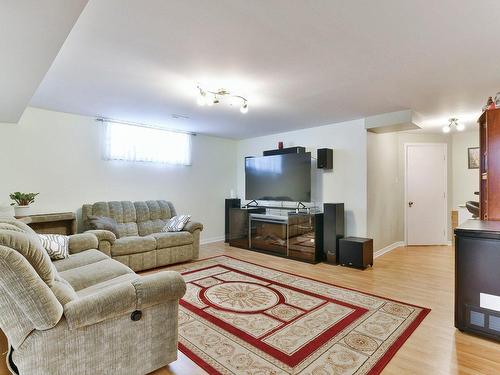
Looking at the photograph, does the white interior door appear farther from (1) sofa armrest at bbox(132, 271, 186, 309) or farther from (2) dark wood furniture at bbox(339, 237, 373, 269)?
(1) sofa armrest at bbox(132, 271, 186, 309)

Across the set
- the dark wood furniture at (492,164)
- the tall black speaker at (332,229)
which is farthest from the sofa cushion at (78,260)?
the dark wood furniture at (492,164)

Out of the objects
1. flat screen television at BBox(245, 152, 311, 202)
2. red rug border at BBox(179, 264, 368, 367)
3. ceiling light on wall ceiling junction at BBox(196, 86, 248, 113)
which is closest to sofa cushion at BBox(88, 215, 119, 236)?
red rug border at BBox(179, 264, 368, 367)

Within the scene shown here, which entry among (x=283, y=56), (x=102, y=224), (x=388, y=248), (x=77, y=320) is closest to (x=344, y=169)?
(x=388, y=248)

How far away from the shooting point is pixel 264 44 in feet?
7.05

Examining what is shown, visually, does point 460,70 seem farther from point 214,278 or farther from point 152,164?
point 152,164

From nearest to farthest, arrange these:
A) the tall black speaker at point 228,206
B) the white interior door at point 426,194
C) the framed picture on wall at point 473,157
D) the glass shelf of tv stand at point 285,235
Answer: the glass shelf of tv stand at point 285,235, the framed picture on wall at point 473,157, the white interior door at point 426,194, the tall black speaker at point 228,206

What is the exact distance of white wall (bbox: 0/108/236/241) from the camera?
150 inches

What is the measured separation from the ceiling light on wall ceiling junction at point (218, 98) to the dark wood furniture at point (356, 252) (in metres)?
2.52

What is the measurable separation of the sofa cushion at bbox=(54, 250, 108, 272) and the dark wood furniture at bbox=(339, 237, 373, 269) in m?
3.29

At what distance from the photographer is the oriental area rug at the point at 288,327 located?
1889 mm

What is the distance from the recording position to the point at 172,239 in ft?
13.9

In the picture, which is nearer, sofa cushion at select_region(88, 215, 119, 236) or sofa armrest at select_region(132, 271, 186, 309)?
sofa armrest at select_region(132, 271, 186, 309)

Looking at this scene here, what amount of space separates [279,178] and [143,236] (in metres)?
2.63

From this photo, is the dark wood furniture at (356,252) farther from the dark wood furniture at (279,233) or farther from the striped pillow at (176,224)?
the striped pillow at (176,224)
